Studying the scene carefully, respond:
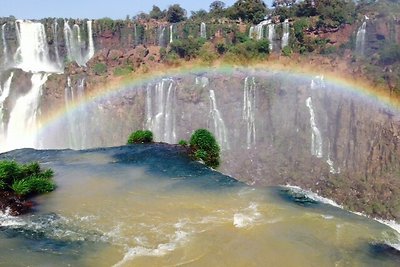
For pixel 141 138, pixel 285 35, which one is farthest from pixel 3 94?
pixel 285 35

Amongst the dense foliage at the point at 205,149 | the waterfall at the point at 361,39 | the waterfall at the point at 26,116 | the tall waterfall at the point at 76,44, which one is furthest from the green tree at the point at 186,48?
the dense foliage at the point at 205,149

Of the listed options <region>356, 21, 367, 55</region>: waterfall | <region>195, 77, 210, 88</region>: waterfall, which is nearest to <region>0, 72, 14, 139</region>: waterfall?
<region>195, 77, 210, 88</region>: waterfall

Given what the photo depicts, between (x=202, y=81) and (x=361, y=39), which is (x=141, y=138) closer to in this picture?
(x=202, y=81)

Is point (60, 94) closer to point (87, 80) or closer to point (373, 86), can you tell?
point (87, 80)

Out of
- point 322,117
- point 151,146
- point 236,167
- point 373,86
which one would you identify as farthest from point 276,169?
point 151,146

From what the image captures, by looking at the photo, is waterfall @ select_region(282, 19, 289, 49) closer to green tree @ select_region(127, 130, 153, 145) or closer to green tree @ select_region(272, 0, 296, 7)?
green tree @ select_region(272, 0, 296, 7)

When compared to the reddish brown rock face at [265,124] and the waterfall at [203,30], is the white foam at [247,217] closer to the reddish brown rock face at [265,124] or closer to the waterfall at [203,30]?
the reddish brown rock face at [265,124]
